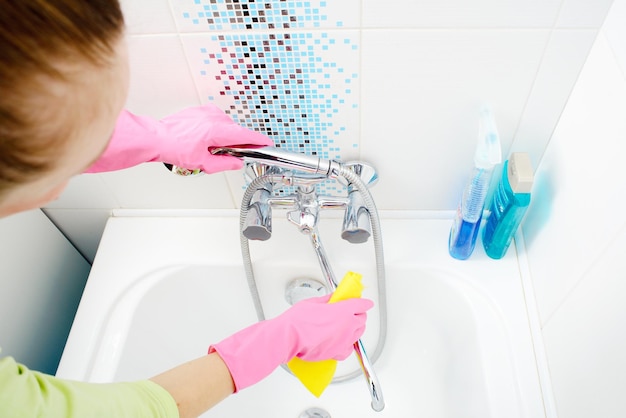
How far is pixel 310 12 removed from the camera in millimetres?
676

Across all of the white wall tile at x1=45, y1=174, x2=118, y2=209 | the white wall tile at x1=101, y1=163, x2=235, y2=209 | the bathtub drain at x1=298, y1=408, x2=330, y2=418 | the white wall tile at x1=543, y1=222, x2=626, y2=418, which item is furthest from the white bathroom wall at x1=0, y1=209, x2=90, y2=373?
the white wall tile at x1=543, y1=222, x2=626, y2=418

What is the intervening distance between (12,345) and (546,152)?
101 centimetres

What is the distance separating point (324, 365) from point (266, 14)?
55 centimetres

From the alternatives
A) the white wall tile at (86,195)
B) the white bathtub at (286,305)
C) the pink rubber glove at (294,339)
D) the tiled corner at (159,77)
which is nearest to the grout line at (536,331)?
the white bathtub at (286,305)

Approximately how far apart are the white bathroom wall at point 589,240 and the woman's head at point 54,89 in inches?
21.7

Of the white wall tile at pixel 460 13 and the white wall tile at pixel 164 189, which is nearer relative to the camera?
the white wall tile at pixel 460 13

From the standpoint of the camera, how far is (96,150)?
42 cm

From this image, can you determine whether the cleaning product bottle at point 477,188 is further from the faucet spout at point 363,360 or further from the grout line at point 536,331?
the faucet spout at point 363,360

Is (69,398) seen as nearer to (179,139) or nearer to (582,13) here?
(179,139)

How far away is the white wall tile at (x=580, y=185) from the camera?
0.58m

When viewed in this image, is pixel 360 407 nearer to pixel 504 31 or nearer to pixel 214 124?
pixel 214 124

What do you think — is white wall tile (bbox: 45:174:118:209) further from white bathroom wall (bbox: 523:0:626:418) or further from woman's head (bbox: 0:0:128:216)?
white bathroom wall (bbox: 523:0:626:418)

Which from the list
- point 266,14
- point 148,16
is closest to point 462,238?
point 266,14

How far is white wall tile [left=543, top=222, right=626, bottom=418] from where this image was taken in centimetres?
54
